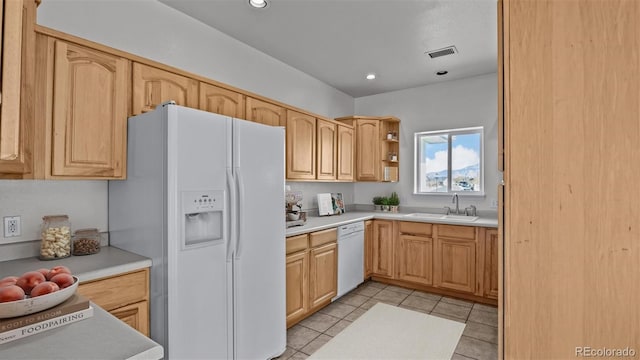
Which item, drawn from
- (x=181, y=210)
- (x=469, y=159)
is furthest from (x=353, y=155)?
(x=181, y=210)

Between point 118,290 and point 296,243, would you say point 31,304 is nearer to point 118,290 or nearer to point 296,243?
point 118,290

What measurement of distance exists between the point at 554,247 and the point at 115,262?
2.04 metres

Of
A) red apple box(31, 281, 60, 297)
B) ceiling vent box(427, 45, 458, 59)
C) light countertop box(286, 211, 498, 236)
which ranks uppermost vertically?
ceiling vent box(427, 45, 458, 59)

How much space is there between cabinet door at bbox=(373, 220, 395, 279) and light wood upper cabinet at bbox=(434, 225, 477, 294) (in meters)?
0.56

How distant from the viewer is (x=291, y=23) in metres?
2.70

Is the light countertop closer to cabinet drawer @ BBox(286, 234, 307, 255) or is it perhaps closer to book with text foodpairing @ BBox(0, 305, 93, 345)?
cabinet drawer @ BBox(286, 234, 307, 255)

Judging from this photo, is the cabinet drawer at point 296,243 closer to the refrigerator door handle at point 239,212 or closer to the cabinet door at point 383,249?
the refrigerator door handle at point 239,212

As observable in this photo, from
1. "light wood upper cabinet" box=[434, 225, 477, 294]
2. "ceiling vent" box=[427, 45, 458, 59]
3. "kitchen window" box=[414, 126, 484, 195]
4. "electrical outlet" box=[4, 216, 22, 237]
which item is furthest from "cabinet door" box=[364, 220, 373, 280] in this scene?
"electrical outlet" box=[4, 216, 22, 237]

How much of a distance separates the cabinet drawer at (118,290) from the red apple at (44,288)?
1.72 feet

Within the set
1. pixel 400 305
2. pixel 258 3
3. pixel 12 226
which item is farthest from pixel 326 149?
pixel 12 226

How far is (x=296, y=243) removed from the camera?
9.13 feet

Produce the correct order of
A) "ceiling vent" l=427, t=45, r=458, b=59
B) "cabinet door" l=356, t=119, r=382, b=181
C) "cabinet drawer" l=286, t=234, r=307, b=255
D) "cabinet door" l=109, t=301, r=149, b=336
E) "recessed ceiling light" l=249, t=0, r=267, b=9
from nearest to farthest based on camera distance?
1. "cabinet door" l=109, t=301, r=149, b=336
2. "recessed ceiling light" l=249, t=0, r=267, b=9
3. "cabinet drawer" l=286, t=234, r=307, b=255
4. "ceiling vent" l=427, t=45, r=458, b=59
5. "cabinet door" l=356, t=119, r=382, b=181

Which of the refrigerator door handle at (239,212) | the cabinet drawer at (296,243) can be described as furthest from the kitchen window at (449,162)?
the refrigerator door handle at (239,212)

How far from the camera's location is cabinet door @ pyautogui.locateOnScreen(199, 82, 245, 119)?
240cm
